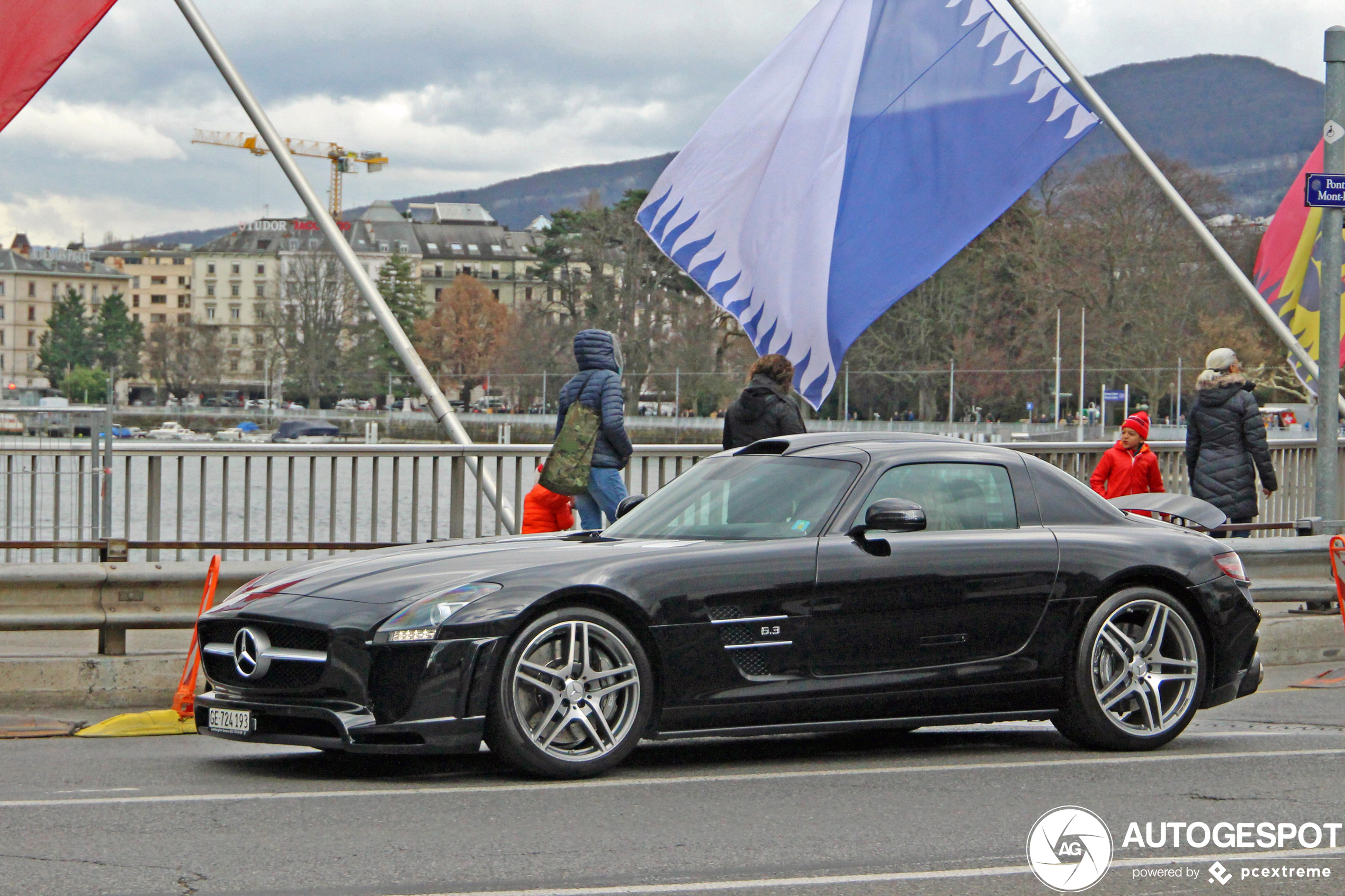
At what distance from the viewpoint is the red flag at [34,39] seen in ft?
37.0

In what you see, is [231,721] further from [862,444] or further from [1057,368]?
[1057,368]

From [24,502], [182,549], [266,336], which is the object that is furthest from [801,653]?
[266,336]

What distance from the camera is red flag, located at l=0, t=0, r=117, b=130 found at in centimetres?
1127

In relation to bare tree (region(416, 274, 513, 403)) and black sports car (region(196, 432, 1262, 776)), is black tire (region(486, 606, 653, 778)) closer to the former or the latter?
black sports car (region(196, 432, 1262, 776))

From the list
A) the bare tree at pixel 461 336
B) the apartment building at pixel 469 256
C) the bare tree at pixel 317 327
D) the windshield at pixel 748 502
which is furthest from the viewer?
the apartment building at pixel 469 256

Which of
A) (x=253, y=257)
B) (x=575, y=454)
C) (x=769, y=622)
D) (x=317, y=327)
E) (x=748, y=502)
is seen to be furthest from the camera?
(x=253, y=257)

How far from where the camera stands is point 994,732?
845 centimetres

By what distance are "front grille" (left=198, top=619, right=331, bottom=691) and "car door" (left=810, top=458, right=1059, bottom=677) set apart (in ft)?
6.66

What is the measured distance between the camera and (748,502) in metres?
7.55

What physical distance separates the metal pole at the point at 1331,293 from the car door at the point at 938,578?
607cm

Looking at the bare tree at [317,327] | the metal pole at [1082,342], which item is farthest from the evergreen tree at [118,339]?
the metal pole at [1082,342]

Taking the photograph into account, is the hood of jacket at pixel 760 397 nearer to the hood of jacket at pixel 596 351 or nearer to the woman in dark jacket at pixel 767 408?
the woman in dark jacket at pixel 767 408

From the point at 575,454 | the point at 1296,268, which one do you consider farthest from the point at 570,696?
the point at 1296,268

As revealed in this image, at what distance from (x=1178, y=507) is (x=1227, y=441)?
4.09m
